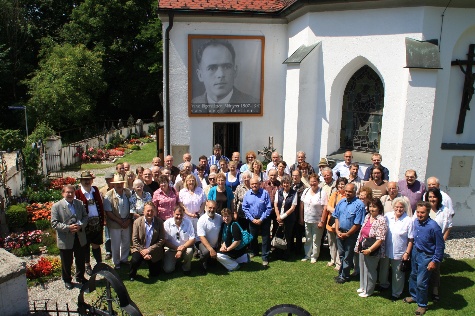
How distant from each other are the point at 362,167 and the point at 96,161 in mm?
12990

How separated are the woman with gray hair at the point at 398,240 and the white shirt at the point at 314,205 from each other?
1.33 m

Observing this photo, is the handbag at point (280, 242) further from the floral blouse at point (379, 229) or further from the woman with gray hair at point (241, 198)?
the floral blouse at point (379, 229)

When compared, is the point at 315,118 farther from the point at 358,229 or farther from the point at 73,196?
the point at 73,196

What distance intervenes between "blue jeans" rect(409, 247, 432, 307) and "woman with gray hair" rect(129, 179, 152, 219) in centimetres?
459

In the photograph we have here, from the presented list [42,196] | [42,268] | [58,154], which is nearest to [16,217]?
[42,196]

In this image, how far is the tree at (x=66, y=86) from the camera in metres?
24.8

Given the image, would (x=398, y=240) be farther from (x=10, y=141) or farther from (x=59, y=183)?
(x=10, y=141)

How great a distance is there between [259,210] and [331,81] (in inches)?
189

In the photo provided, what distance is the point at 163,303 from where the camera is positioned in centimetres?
A: 631

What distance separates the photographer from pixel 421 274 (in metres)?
6.03

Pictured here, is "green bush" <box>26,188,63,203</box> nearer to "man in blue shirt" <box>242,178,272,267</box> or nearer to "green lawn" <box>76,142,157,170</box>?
"green lawn" <box>76,142,157,170</box>

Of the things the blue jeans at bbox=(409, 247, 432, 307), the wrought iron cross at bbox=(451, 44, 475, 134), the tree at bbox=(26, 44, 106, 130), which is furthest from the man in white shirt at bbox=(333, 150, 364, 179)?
the tree at bbox=(26, 44, 106, 130)

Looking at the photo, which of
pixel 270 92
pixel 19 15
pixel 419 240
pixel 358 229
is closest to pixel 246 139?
pixel 270 92

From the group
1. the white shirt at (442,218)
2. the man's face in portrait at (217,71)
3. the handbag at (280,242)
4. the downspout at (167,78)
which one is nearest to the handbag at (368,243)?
the white shirt at (442,218)
